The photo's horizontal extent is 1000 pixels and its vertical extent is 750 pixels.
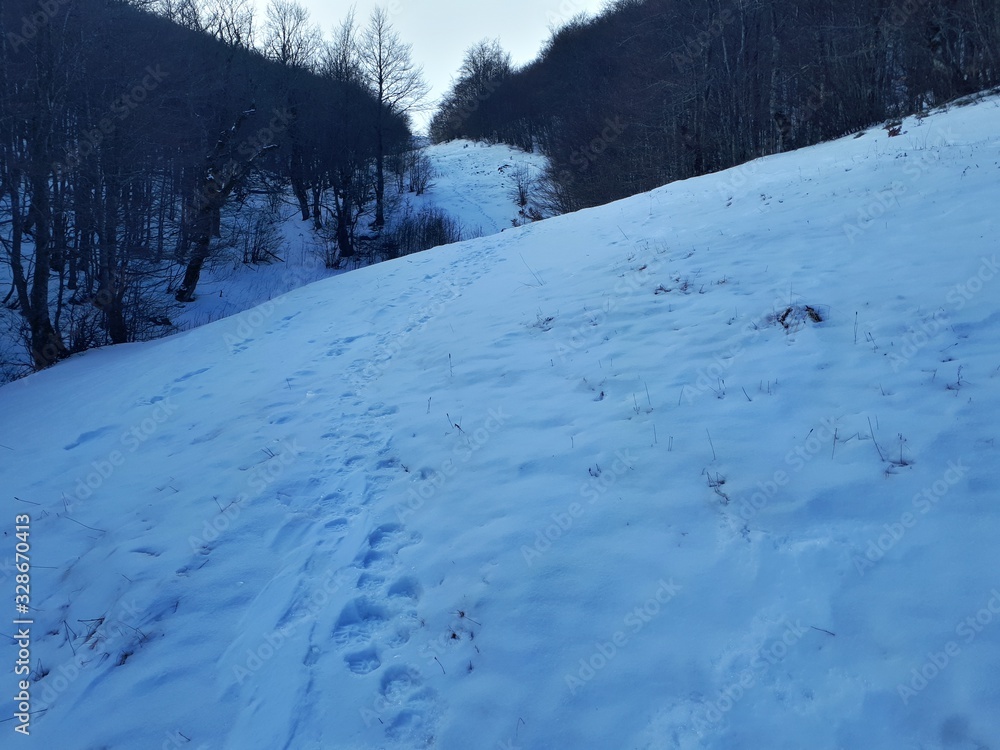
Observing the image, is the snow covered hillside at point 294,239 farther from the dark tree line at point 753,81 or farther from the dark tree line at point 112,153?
the dark tree line at point 753,81

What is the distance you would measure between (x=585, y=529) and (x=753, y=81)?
69.4 feet

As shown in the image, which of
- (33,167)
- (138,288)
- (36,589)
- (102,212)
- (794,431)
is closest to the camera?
(794,431)

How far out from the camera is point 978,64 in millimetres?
12875

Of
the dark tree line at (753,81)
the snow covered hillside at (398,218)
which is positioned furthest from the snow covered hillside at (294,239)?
the dark tree line at (753,81)

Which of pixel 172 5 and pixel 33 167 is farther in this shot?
pixel 172 5

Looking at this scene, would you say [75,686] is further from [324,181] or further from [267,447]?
[324,181]

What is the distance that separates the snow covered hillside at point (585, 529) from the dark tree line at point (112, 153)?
681 centimetres

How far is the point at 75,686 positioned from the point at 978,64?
18620mm

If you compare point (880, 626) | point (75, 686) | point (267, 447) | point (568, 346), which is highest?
point (568, 346)

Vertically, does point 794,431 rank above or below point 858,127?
below

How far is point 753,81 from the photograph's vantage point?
64.0ft

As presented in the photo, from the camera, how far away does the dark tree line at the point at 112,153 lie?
11.2 metres

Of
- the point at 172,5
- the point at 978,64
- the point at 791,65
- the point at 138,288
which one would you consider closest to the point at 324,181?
the point at 172,5

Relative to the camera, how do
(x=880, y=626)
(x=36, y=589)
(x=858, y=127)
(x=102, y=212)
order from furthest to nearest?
(x=858, y=127)
(x=102, y=212)
(x=36, y=589)
(x=880, y=626)
